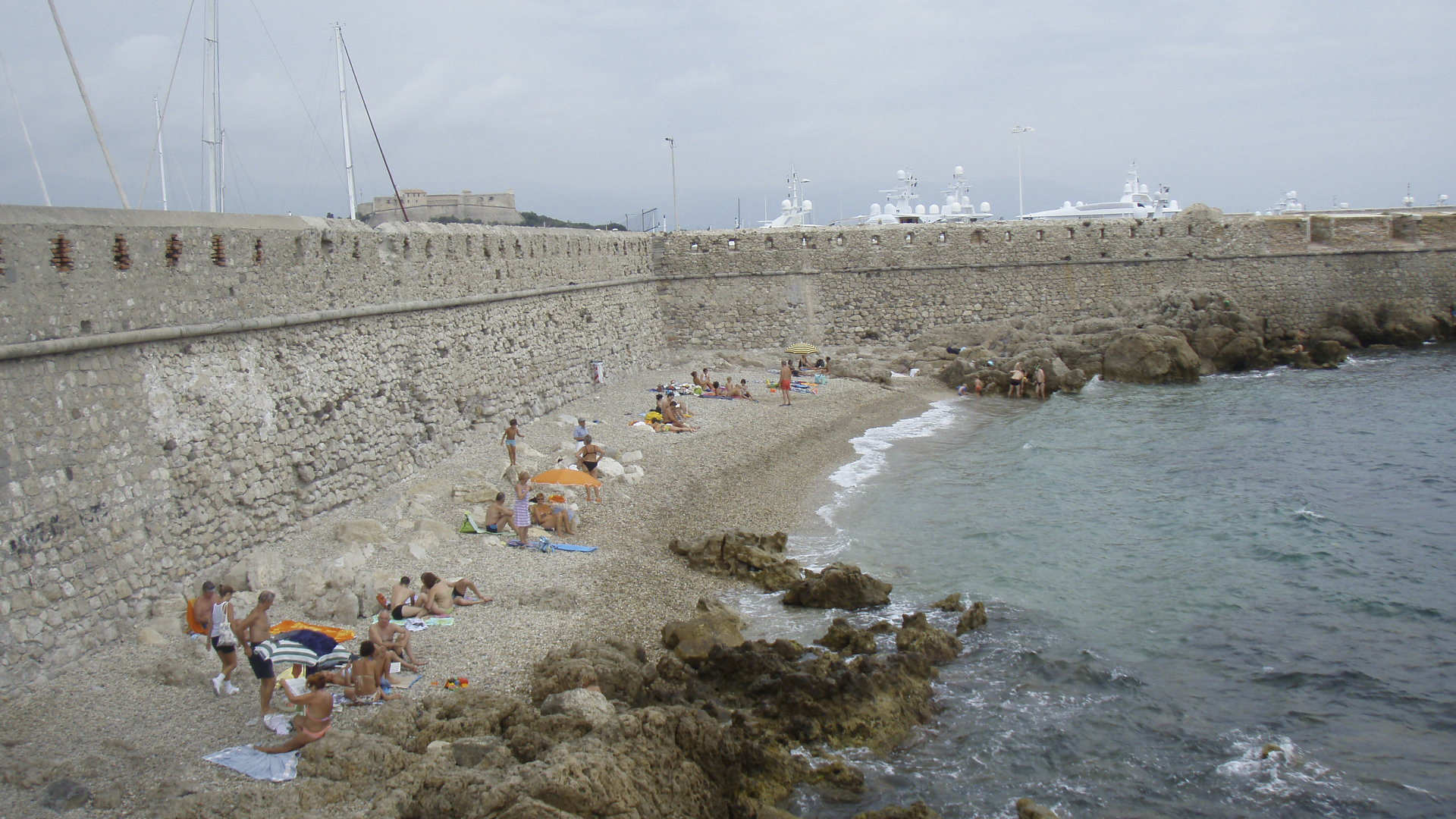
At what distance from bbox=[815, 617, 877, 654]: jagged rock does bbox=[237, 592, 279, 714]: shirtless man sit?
4699mm

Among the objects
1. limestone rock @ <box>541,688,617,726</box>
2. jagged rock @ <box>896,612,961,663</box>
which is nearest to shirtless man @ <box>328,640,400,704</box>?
limestone rock @ <box>541,688,617,726</box>

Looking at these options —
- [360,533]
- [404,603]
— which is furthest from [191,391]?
[404,603]

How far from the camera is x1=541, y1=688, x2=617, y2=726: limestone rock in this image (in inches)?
273

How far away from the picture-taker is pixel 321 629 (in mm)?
8117

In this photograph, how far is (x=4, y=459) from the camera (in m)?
7.70

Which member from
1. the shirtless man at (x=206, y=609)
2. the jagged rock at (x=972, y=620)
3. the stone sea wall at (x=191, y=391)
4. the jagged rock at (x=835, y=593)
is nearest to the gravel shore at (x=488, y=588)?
the shirtless man at (x=206, y=609)

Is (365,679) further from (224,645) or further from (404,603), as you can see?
(404,603)

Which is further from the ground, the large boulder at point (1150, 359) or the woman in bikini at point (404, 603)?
the large boulder at point (1150, 359)

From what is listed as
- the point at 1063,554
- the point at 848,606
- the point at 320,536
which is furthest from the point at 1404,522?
the point at 320,536

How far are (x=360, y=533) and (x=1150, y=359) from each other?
63.9 ft

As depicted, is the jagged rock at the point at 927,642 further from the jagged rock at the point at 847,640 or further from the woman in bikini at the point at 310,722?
the woman in bikini at the point at 310,722

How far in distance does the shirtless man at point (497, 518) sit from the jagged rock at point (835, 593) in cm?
358

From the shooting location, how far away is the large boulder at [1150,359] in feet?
77.3

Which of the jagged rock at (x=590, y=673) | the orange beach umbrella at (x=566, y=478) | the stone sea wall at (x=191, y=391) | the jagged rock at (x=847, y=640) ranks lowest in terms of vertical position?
the jagged rock at (x=847, y=640)
